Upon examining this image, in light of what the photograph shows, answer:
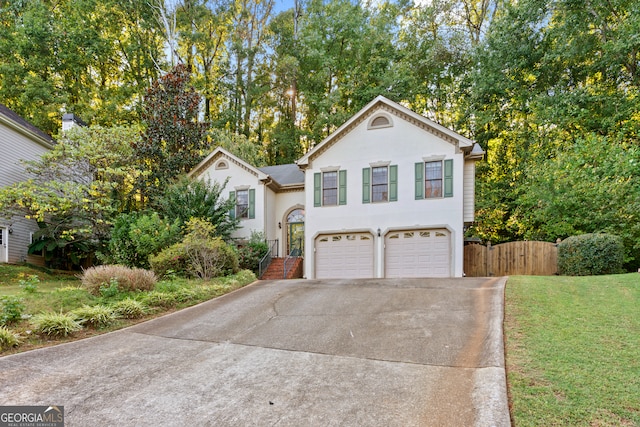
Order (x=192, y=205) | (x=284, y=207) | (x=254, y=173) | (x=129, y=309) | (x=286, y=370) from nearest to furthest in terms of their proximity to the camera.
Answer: (x=286, y=370)
(x=129, y=309)
(x=192, y=205)
(x=254, y=173)
(x=284, y=207)

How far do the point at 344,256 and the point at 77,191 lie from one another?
10793 mm

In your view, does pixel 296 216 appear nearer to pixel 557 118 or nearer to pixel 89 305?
pixel 89 305

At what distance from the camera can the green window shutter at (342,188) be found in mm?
14258

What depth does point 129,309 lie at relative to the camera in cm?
700

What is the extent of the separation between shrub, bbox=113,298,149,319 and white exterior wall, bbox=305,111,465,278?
7861 mm

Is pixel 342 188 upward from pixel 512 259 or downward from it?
upward

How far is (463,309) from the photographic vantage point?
6797 mm

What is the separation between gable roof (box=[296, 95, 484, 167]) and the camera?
42.5 feet

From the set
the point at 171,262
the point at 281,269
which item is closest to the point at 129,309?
the point at 171,262

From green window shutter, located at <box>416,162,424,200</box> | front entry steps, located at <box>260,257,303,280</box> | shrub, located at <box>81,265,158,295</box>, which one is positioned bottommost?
front entry steps, located at <box>260,257,303,280</box>

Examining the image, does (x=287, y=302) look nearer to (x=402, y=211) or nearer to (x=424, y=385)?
(x=424, y=385)

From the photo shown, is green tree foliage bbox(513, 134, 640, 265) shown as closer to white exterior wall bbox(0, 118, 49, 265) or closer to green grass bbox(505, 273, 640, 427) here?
green grass bbox(505, 273, 640, 427)

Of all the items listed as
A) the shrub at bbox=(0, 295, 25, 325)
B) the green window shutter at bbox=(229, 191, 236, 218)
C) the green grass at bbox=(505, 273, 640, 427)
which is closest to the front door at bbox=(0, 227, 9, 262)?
the green window shutter at bbox=(229, 191, 236, 218)

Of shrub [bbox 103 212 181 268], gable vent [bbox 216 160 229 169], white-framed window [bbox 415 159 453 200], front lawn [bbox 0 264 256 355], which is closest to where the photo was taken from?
front lawn [bbox 0 264 256 355]
